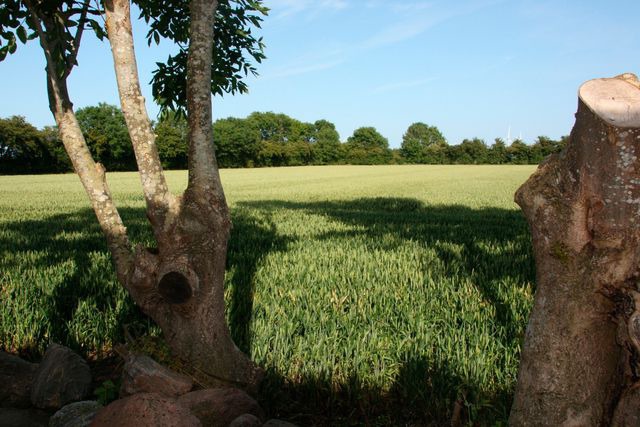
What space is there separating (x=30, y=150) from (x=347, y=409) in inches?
2478

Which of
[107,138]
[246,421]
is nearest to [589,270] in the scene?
[246,421]

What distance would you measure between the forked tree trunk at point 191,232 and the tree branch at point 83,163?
34cm

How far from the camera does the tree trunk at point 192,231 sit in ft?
9.78

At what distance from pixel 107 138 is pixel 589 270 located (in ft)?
236

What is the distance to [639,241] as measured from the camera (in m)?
1.70

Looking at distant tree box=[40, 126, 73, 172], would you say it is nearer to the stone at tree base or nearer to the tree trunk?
the tree trunk

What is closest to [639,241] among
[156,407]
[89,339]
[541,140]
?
[156,407]

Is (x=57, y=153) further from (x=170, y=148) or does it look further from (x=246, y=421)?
(x=246, y=421)

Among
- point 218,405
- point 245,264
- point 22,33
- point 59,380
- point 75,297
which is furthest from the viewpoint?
point 245,264

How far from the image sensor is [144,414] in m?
2.07

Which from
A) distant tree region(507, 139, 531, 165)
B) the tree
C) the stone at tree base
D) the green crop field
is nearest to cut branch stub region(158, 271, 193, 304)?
the tree

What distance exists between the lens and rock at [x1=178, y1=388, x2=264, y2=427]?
2586 mm

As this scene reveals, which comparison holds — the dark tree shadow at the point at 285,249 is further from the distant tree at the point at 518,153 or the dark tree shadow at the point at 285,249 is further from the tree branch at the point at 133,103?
the distant tree at the point at 518,153

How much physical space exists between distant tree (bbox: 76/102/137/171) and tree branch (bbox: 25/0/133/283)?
60549 mm
